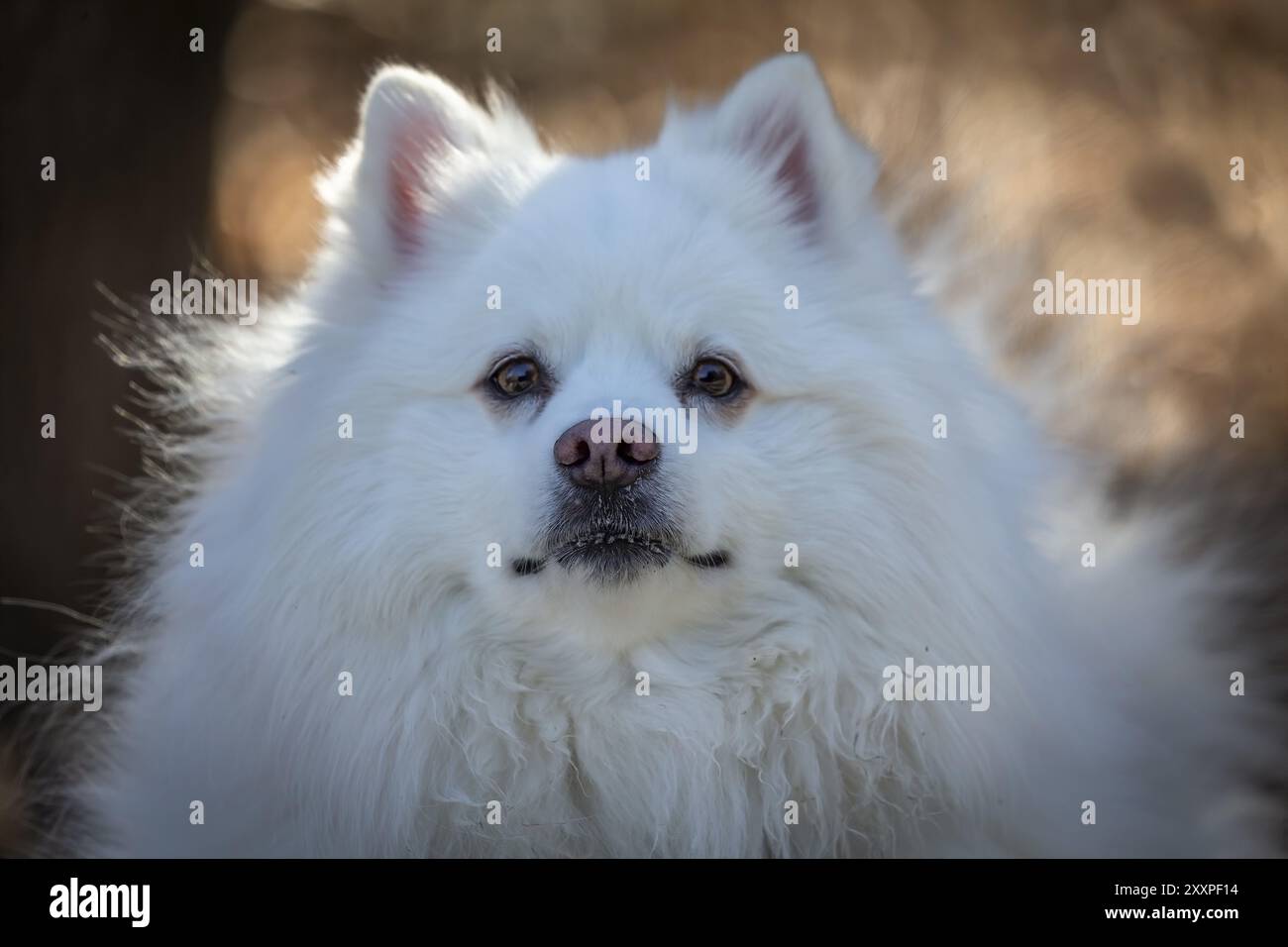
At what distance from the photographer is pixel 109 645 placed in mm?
4613

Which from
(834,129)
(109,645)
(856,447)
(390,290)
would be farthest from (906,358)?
(109,645)

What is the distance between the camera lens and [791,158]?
4.00 meters

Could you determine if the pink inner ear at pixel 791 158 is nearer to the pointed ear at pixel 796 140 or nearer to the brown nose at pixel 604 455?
the pointed ear at pixel 796 140

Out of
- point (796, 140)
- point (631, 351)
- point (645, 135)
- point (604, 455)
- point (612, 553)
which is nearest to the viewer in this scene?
point (604, 455)

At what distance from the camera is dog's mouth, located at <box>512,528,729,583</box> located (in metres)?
3.36

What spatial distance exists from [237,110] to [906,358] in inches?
179

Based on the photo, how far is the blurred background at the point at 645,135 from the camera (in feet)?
19.6

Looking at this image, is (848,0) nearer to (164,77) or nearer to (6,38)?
(164,77)

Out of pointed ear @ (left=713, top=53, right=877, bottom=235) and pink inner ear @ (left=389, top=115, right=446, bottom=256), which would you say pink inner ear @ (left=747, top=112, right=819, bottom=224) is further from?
pink inner ear @ (left=389, top=115, right=446, bottom=256)

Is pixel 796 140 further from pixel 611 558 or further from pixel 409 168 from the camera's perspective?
pixel 611 558

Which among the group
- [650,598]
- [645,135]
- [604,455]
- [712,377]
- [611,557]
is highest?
[645,135]

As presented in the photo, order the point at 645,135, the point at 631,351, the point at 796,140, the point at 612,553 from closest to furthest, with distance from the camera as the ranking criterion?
the point at 612,553 → the point at 631,351 → the point at 796,140 → the point at 645,135

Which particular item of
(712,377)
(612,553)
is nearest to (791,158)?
(712,377)

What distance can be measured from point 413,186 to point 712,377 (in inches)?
45.5
